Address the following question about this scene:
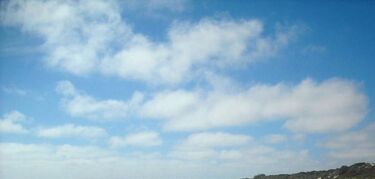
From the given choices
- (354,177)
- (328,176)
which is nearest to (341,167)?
(328,176)

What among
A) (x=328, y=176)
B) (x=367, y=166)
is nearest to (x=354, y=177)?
(x=367, y=166)

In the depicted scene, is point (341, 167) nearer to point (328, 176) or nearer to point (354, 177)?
point (328, 176)

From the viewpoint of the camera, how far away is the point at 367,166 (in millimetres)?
175375

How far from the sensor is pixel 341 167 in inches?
7633

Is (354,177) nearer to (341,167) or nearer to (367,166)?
(367,166)

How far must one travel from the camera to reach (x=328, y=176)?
192 metres

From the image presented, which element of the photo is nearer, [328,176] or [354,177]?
[354,177]

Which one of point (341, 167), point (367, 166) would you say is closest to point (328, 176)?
point (341, 167)

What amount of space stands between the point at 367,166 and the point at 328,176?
21430mm

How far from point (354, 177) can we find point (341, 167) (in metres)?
28.5

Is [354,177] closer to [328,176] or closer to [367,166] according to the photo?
[367,166]

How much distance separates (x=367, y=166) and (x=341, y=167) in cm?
1936

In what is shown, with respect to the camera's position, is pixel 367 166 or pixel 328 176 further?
pixel 328 176

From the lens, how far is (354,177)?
16588cm
